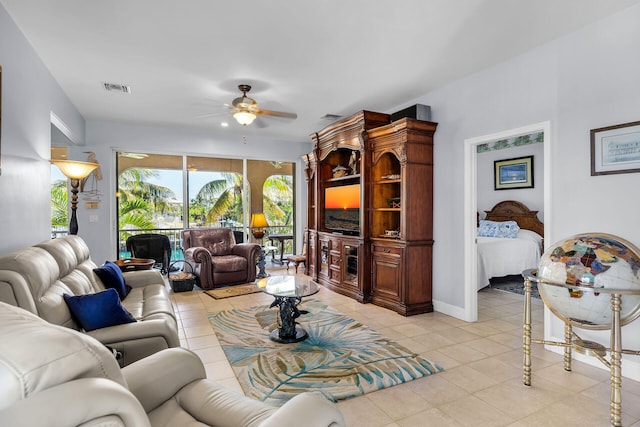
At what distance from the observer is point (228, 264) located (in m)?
5.46

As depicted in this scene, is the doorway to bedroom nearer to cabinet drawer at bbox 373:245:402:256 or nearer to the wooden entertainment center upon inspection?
the wooden entertainment center

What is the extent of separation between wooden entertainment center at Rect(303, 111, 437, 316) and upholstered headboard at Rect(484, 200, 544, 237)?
3.28m

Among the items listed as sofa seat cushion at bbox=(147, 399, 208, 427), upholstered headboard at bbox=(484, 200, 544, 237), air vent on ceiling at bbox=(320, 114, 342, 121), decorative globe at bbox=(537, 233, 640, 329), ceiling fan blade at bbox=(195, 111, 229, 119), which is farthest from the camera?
upholstered headboard at bbox=(484, 200, 544, 237)

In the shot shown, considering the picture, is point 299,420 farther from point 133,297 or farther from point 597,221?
point 597,221

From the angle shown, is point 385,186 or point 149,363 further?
point 385,186

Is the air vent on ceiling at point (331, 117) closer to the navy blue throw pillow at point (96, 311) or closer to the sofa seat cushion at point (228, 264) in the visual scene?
the sofa seat cushion at point (228, 264)

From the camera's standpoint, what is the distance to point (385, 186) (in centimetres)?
478

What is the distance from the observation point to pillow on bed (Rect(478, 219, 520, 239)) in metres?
6.23

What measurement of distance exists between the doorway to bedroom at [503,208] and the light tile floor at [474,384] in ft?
2.08

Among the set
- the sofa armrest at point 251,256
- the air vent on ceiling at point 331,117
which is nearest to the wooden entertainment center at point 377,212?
the air vent on ceiling at point 331,117

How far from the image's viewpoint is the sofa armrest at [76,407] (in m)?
0.68

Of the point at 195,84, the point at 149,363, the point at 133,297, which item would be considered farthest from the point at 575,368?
the point at 195,84

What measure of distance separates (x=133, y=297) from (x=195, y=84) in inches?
97.8

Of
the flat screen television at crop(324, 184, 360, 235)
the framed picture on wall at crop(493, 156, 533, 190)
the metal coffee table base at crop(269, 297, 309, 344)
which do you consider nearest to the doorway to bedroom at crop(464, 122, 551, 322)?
the framed picture on wall at crop(493, 156, 533, 190)
